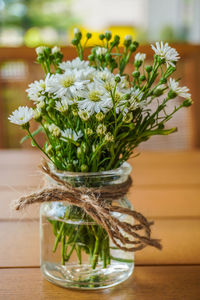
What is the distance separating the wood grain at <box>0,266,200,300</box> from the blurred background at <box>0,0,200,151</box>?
0.32 m

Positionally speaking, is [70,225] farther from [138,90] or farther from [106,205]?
[138,90]

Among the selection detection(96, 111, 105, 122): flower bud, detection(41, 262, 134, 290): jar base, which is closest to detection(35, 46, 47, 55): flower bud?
detection(96, 111, 105, 122): flower bud

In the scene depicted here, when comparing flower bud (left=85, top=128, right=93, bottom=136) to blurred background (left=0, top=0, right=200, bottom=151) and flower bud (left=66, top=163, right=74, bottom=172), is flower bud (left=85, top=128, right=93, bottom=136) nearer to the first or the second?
flower bud (left=66, top=163, right=74, bottom=172)

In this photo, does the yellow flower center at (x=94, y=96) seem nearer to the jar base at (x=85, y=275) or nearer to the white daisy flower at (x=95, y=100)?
the white daisy flower at (x=95, y=100)

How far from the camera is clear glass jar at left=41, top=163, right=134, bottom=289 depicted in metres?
0.48

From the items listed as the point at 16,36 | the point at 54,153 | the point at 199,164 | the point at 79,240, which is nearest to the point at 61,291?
the point at 79,240

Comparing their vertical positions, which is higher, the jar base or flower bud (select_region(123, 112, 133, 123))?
flower bud (select_region(123, 112, 133, 123))

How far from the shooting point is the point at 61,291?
48 centimetres

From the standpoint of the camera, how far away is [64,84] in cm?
43

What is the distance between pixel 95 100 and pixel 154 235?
29 centimetres

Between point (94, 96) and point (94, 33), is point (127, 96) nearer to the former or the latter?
point (94, 96)

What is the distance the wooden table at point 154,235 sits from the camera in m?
0.48

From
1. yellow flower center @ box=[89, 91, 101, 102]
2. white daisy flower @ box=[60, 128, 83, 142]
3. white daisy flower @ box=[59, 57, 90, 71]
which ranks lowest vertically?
white daisy flower @ box=[60, 128, 83, 142]

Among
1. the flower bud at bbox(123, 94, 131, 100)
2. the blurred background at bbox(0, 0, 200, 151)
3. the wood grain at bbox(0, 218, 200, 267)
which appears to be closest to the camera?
the flower bud at bbox(123, 94, 131, 100)
